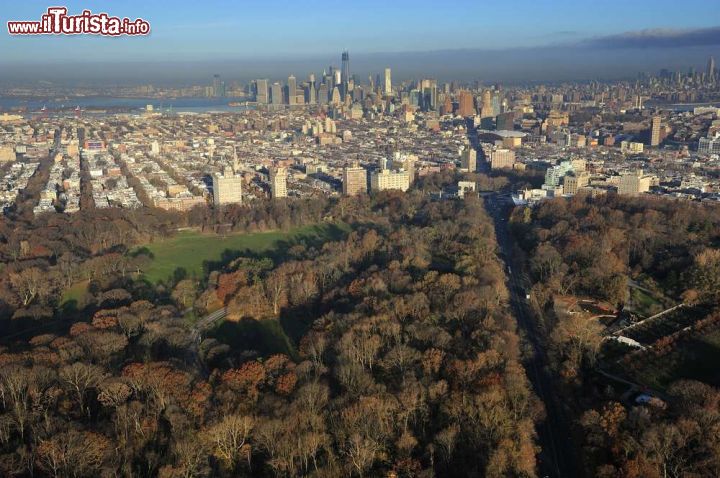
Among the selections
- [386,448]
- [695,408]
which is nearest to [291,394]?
[386,448]

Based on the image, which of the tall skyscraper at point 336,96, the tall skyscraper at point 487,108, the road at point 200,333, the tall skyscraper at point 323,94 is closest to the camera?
the road at point 200,333

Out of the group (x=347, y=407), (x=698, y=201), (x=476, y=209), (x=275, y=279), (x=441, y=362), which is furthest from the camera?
(x=698, y=201)

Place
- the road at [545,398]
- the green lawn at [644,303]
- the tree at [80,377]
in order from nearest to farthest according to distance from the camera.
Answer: the road at [545,398] < the tree at [80,377] < the green lawn at [644,303]

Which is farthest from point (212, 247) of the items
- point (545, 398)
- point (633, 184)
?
point (633, 184)

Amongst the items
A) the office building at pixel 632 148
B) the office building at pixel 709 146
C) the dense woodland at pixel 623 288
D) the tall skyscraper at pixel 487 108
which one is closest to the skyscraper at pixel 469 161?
the office building at pixel 632 148

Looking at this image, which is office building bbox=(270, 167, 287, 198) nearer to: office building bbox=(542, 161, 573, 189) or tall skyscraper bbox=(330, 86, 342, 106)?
office building bbox=(542, 161, 573, 189)

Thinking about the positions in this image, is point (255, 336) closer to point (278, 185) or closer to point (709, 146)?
point (278, 185)

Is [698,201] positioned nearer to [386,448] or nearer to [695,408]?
[695,408]

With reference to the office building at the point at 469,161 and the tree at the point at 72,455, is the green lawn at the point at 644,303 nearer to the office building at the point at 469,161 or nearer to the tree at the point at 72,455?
the tree at the point at 72,455
